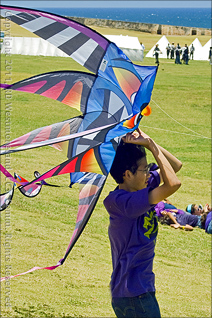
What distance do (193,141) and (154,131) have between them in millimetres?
1102

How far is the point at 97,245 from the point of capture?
5250mm

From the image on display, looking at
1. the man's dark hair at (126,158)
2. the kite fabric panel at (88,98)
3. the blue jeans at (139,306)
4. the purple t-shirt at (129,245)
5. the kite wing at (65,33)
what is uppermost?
the kite wing at (65,33)

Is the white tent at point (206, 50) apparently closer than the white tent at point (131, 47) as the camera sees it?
No

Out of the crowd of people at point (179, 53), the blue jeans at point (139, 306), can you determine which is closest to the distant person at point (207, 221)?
the blue jeans at point (139, 306)

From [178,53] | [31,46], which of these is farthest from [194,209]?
[31,46]

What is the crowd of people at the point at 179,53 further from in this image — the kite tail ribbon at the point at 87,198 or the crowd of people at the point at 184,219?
the kite tail ribbon at the point at 87,198

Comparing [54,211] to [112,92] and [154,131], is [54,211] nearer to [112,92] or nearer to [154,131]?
[112,92]

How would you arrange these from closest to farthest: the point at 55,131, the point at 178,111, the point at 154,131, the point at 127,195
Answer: the point at 127,195 → the point at 55,131 → the point at 154,131 → the point at 178,111

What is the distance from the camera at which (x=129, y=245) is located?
2.38m

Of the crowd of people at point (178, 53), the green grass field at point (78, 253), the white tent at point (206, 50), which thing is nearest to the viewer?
the green grass field at point (78, 253)

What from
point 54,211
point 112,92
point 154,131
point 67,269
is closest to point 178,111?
point 154,131

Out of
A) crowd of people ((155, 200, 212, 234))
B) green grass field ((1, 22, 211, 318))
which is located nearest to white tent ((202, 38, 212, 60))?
green grass field ((1, 22, 211, 318))

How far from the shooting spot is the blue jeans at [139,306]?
2.34 meters

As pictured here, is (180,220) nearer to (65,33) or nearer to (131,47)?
(65,33)
